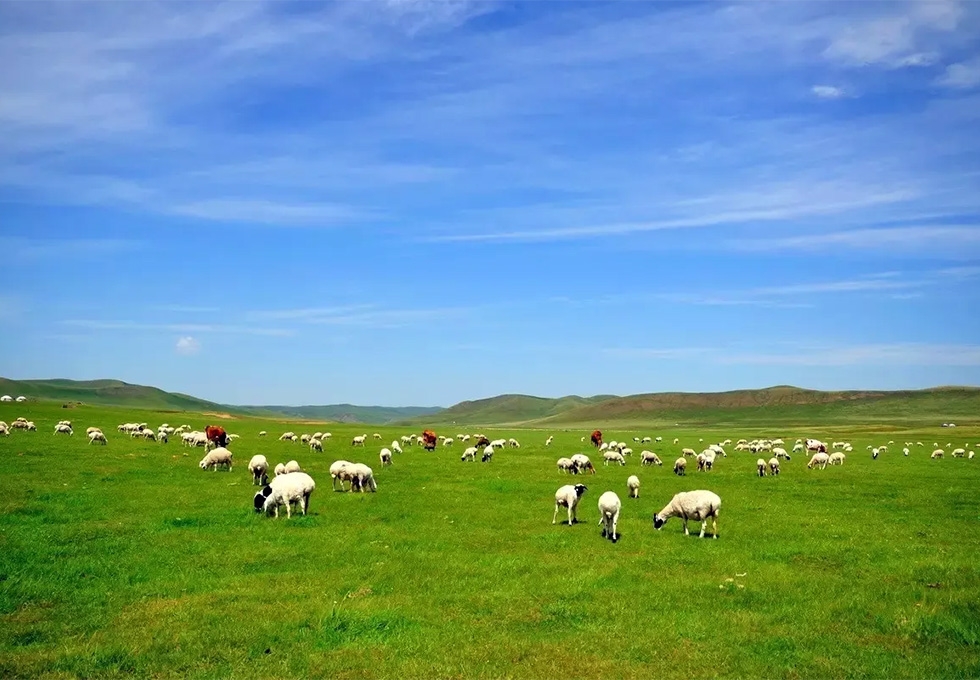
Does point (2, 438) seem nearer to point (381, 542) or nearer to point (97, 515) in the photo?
point (97, 515)

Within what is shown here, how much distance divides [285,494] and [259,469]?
9.42 metres

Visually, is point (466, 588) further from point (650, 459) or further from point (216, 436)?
point (216, 436)

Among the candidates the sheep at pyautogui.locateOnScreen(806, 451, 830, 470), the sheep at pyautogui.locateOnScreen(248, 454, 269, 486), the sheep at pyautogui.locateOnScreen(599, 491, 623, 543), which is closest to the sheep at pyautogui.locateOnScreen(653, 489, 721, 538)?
the sheep at pyautogui.locateOnScreen(599, 491, 623, 543)

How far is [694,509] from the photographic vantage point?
2138 centimetres

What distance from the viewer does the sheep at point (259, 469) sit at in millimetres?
31062

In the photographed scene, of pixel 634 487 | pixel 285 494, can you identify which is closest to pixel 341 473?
pixel 285 494

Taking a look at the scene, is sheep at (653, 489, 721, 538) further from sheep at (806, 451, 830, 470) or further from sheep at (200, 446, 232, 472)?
sheep at (806, 451, 830, 470)

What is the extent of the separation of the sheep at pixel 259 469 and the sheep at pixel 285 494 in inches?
312

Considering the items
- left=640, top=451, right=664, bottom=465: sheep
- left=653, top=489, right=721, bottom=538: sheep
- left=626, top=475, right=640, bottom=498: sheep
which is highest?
left=653, top=489, right=721, bottom=538: sheep

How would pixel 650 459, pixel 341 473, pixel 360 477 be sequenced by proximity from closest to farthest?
pixel 360 477, pixel 341 473, pixel 650 459

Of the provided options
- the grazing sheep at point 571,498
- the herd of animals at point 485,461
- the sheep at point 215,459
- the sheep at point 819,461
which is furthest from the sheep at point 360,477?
the sheep at point 819,461

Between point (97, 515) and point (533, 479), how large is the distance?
809 inches

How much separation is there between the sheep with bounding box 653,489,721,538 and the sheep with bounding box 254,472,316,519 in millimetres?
11529

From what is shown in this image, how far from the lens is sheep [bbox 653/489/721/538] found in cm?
2109
